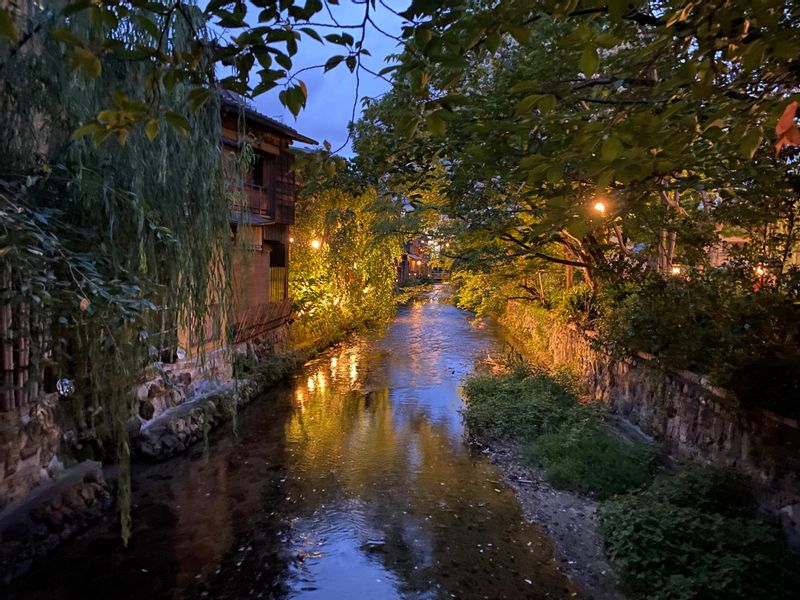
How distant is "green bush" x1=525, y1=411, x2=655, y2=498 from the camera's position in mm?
6418

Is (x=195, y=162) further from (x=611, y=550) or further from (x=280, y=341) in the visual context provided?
(x=280, y=341)

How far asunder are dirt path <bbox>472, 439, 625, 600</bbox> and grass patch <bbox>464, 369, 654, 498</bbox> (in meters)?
0.22

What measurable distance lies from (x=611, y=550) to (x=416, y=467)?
10.4 ft

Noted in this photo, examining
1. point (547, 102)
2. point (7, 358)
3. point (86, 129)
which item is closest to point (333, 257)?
point (7, 358)

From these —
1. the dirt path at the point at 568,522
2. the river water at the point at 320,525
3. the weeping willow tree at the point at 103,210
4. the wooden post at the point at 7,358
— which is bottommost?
the river water at the point at 320,525

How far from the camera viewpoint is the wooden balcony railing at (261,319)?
1149 cm

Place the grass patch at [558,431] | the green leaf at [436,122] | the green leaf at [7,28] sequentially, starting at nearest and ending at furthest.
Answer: the green leaf at [7,28] → the green leaf at [436,122] → the grass patch at [558,431]

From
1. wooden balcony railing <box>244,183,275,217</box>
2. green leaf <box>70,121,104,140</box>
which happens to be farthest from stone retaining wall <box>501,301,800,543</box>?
wooden balcony railing <box>244,183,275,217</box>

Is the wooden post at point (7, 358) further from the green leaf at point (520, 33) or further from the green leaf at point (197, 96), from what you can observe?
the green leaf at point (520, 33)

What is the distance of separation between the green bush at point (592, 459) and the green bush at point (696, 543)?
60 cm

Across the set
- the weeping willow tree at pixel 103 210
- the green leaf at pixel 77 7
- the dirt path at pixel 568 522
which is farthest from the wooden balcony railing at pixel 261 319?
the green leaf at pixel 77 7

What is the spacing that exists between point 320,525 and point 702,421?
478cm

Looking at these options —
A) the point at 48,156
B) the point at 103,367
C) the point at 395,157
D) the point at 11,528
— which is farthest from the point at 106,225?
the point at 395,157

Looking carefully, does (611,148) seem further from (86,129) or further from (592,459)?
(592,459)
